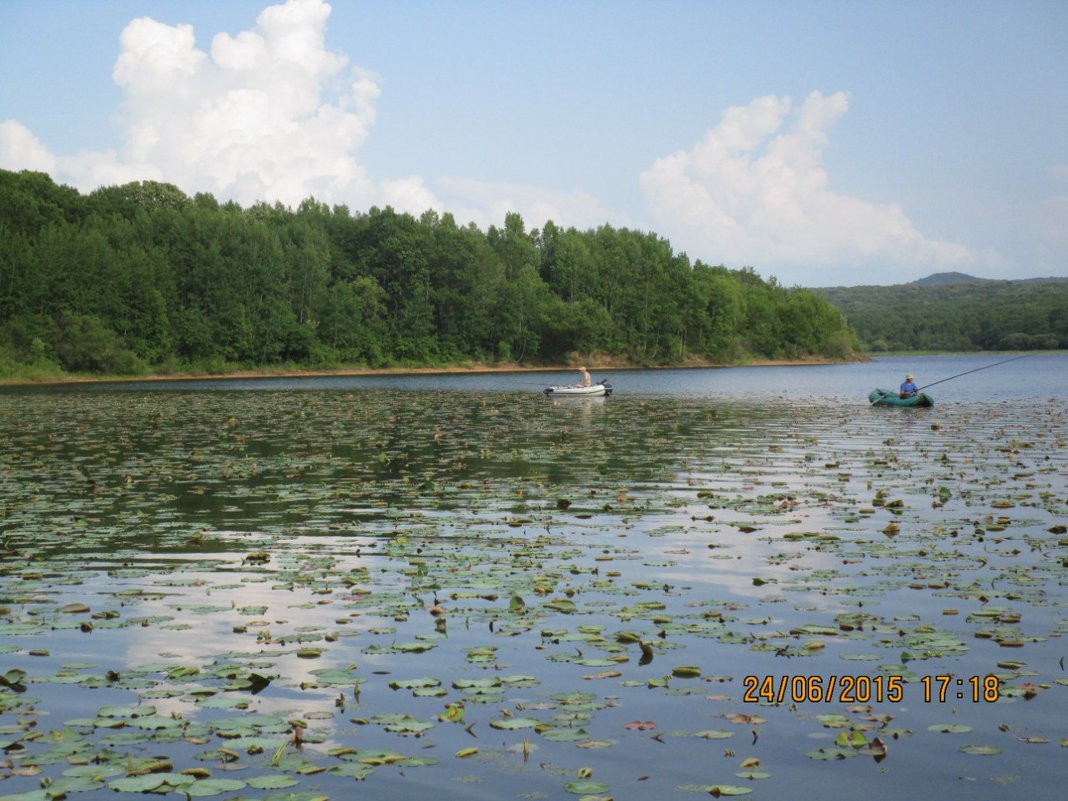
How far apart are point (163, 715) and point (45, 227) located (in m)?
109

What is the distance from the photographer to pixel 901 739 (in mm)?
7457

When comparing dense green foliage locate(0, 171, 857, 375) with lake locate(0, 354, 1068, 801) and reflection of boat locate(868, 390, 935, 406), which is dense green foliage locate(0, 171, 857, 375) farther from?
lake locate(0, 354, 1068, 801)

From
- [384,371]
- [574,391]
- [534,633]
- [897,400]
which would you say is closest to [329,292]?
[384,371]

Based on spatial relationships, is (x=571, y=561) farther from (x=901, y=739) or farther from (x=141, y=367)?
Answer: (x=141, y=367)

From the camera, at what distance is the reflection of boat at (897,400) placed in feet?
154

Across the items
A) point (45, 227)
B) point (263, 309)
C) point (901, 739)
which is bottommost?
point (901, 739)

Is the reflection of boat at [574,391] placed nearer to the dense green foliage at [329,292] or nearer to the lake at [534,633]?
the lake at [534,633]

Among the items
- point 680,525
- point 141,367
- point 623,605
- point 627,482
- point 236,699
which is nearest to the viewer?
point 236,699

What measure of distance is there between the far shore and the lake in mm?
79381

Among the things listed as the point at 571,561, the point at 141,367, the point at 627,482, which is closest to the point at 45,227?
the point at 141,367

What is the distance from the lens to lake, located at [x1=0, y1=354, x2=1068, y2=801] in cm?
702
